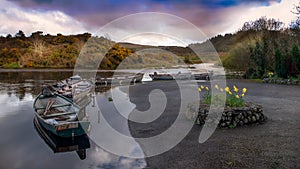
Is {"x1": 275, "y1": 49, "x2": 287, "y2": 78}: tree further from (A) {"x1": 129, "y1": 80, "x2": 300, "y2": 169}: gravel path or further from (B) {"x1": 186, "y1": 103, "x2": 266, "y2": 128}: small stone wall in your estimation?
(B) {"x1": 186, "y1": 103, "x2": 266, "y2": 128}: small stone wall

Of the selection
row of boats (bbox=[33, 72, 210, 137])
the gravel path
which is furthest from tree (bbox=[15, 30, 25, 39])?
the gravel path

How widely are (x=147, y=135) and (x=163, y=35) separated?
1281cm

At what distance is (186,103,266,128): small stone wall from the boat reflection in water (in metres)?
4.07

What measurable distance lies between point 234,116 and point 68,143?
5812 mm

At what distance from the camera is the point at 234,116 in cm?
836

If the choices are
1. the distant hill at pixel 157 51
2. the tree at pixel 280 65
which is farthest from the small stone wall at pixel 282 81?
the distant hill at pixel 157 51

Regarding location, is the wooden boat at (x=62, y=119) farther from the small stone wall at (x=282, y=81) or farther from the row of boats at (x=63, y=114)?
the small stone wall at (x=282, y=81)

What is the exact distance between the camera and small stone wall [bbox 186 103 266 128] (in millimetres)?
8305

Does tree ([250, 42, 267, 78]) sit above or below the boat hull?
above

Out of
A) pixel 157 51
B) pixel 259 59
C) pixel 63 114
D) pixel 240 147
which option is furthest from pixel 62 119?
pixel 157 51

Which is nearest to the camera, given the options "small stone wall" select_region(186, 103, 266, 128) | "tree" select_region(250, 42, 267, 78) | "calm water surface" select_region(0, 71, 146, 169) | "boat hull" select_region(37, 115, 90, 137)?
"calm water surface" select_region(0, 71, 146, 169)

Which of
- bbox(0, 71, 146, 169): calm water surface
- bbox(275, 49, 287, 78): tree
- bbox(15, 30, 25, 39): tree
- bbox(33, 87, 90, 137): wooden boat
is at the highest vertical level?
bbox(15, 30, 25, 39): tree

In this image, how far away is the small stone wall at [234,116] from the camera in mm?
8305

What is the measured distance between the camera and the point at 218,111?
838cm
